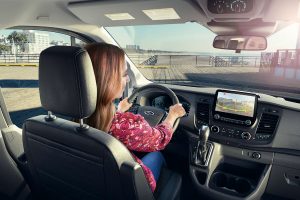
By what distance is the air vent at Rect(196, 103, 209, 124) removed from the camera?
312 centimetres

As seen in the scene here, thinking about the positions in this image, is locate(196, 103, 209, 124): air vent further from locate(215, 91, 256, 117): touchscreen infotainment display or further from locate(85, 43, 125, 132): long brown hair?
locate(85, 43, 125, 132): long brown hair

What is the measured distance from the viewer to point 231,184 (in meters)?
3.05

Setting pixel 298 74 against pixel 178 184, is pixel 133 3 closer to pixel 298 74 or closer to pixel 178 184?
pixel 178 184

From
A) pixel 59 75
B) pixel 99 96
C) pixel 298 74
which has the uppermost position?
pixel 59 75

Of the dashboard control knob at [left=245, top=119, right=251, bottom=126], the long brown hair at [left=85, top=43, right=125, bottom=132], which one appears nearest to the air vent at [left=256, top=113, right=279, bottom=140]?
the dashboard control knob at [left=245, top=119, right=251, bottom=126]

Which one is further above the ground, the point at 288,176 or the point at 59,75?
the point at 59,75

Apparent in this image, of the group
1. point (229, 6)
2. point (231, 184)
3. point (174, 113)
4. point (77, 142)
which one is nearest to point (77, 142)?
point (77, 142)

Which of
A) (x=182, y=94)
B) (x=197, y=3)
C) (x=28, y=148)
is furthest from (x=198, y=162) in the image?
(x=28, y=148)

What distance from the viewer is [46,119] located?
1.72 m

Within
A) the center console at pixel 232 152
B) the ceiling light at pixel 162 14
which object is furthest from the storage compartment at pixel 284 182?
the ceiling light at pixel 162 14

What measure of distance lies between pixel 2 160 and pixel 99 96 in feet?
6.16

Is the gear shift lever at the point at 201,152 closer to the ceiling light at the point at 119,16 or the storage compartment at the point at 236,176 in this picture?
the storage compartment at the point at 236,176

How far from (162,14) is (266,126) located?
5.23ft

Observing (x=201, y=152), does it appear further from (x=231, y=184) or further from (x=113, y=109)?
(x=113, y=109)
